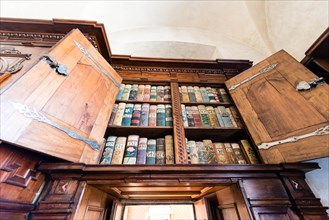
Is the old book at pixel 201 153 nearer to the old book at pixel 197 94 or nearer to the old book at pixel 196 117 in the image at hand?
the old book at pixel 196 117

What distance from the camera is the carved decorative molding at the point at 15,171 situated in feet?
1.97

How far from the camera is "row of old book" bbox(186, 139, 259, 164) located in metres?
0.98

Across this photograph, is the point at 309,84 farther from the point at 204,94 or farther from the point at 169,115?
the point at 169,115

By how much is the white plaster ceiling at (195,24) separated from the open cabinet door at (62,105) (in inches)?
50.3

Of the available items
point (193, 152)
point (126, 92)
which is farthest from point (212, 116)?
point (126, 92)

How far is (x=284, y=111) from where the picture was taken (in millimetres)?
908

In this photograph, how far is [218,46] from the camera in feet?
7.11

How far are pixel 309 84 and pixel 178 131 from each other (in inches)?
34.2

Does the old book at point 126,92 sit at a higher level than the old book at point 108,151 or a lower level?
higher

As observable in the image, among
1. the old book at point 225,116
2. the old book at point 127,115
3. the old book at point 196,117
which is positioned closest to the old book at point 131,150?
the old book at point 127,115

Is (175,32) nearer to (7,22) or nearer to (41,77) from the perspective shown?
(7,22)

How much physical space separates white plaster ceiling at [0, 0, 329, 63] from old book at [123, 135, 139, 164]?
164 centimetres

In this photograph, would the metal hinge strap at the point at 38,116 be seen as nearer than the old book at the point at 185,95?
Yes

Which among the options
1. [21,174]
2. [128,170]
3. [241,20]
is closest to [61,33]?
[21,174]
